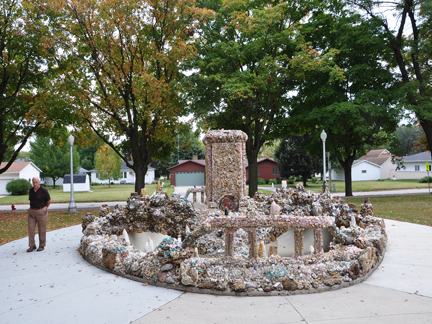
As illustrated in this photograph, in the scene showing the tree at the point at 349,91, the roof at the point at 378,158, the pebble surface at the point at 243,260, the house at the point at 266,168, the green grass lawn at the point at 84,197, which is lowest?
the green grass lawn at the point at 84,197

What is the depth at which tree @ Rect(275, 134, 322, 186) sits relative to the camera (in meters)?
38.5

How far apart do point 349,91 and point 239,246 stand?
678 inches

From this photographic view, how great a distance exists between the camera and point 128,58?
58.6ft

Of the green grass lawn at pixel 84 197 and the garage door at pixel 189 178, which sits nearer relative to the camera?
the green grass lawn at pixel 84 197

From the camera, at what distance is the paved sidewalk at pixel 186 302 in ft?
14.6

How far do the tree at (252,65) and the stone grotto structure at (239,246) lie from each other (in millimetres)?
9024

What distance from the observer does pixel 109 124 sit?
18.8m

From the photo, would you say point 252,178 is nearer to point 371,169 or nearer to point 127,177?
→ point 371,169

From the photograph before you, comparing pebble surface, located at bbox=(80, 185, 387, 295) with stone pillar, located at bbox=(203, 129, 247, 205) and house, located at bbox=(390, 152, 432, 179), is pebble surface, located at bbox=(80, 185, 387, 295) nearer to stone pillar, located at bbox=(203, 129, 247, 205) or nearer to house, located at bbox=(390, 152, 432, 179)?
stone pillar, located at bbox=(203, 129, 247, 205)

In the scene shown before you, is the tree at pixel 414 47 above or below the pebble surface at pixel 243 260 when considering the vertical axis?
above

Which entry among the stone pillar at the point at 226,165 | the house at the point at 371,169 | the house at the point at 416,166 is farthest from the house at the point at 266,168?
the stone pillar at the point at 226,165

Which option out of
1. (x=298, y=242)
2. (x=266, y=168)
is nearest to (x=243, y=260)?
(x=298, y=242)

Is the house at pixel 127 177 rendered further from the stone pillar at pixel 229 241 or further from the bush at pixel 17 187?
the stone pillar at pixel 229 241

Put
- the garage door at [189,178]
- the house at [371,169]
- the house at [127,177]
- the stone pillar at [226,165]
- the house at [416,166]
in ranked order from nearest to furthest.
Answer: the stone pillar at [226,165], the house at [416,166], the garage door at [189,178], the house at [371,169], the house at [127,177]
